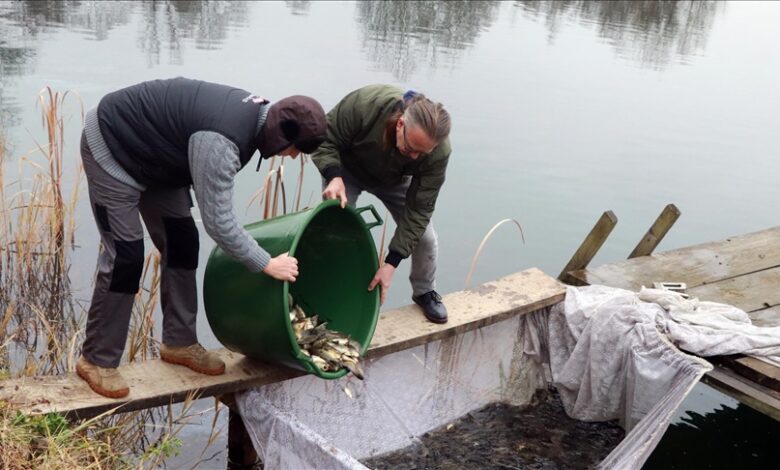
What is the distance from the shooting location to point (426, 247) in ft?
12.1

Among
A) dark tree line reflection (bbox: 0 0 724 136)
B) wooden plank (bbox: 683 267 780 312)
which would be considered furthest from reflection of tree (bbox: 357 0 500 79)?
wooden plank (bbox: 683 267 780 312)

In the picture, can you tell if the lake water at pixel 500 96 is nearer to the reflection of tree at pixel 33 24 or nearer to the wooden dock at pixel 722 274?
the reflection of tree at pixel 33 24

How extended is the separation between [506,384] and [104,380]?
7.29 ft

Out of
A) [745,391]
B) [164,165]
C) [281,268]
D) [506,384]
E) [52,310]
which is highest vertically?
[164,165]

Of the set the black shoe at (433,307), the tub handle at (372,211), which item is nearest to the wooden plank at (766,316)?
the black shoe at (433,307)

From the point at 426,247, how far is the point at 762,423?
2724 millimetres

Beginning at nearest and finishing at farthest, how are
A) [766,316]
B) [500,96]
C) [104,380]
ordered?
1. [104,380]
2. [766,316]
3. [500,96]

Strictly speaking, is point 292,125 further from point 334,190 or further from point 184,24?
point 184,24

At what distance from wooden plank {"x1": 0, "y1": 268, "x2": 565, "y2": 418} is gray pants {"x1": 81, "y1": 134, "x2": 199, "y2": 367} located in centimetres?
13

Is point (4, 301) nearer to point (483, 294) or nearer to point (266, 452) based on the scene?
point (266, 452)

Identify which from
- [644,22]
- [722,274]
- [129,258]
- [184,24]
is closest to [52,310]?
[129,258]

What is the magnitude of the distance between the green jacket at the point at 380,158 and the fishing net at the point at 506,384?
2.40ft

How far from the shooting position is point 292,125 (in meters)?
2.51

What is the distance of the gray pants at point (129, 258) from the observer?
8.71 ft
